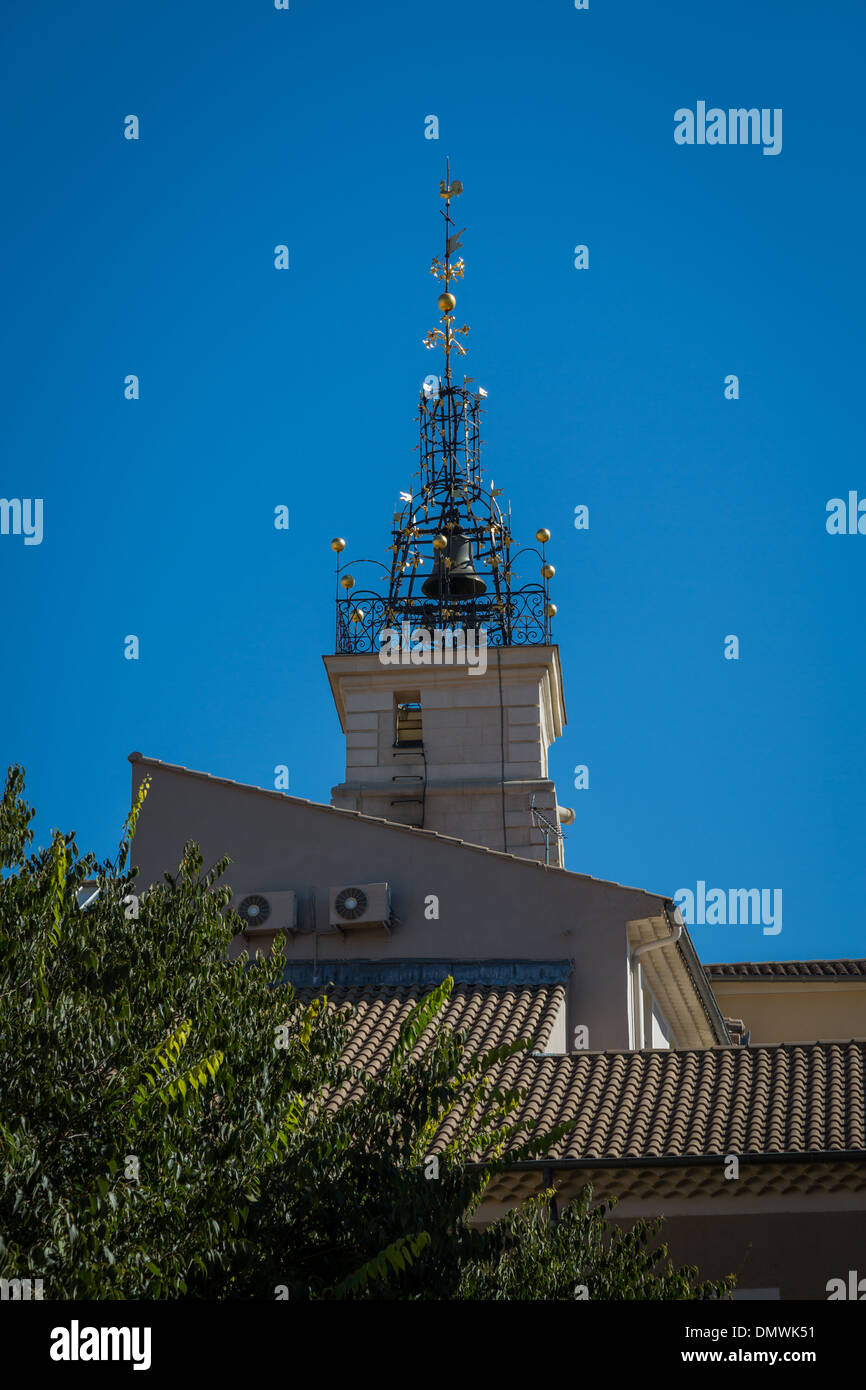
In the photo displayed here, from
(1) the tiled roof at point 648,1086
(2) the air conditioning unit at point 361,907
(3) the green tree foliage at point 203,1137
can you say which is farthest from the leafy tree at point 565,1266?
(2) the air conditioning unit at point 361,907

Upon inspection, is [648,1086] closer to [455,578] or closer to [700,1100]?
[700,1100]

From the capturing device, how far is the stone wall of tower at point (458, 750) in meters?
44.9

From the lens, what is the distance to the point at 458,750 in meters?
45.8

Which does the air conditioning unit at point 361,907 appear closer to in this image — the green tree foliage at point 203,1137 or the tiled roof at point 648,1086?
the tiled roof at point 648,1086

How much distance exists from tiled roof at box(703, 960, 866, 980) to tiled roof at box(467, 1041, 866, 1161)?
15.2 m

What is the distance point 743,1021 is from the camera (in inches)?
1649

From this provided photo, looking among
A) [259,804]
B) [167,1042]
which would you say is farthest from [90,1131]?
[259,804]

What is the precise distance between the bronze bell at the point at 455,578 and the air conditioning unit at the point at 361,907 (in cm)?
1922

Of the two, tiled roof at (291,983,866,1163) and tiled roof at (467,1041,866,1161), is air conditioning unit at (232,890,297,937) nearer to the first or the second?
tiled roof at (291,983,866,1163)

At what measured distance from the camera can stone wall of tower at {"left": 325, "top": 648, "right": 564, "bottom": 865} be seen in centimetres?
4488

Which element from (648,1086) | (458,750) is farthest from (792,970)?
(648,1086)
